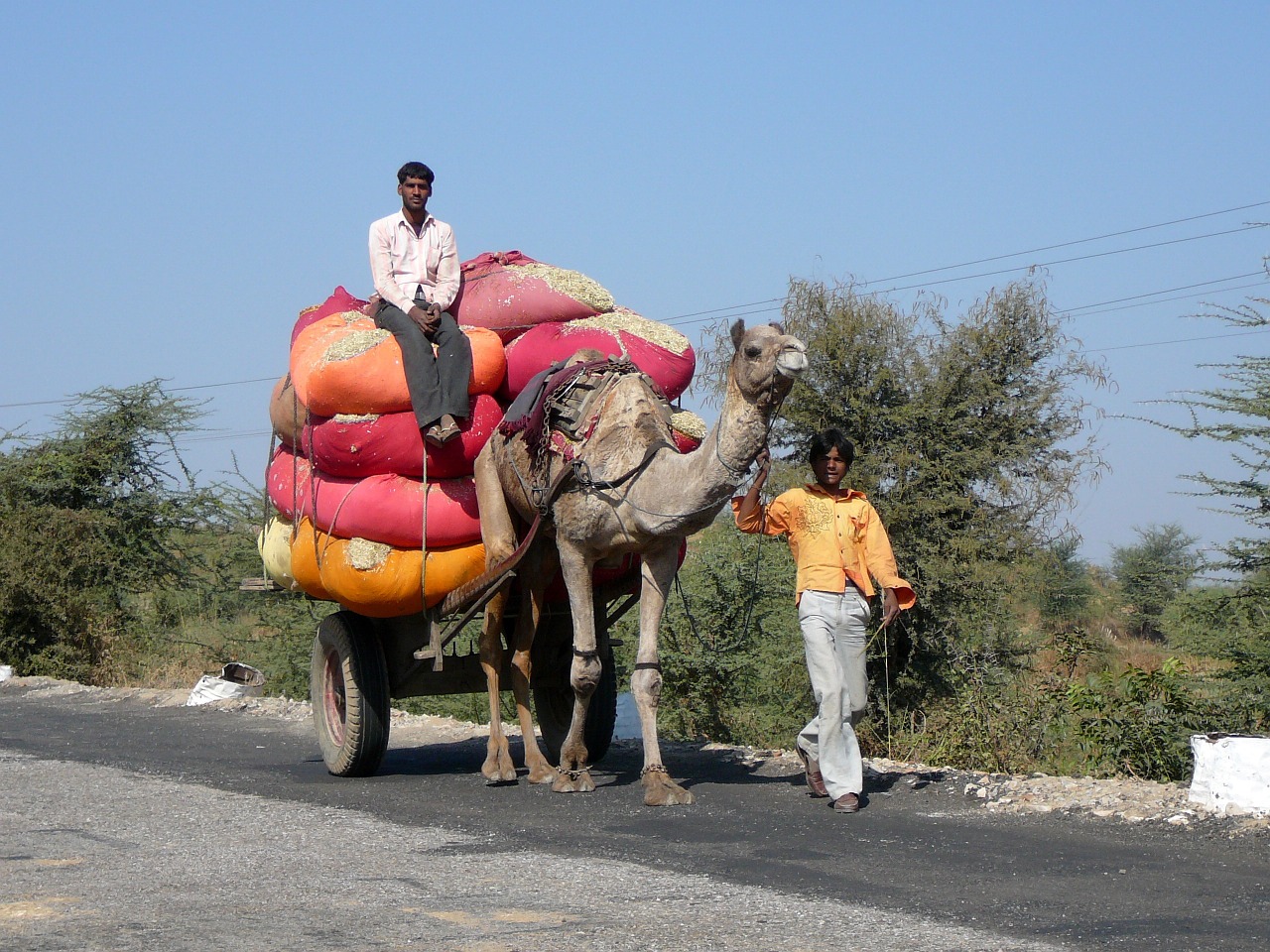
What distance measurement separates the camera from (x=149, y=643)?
25344mm

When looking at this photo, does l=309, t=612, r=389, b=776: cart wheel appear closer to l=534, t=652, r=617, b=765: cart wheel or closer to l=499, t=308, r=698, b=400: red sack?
l=534, t=652, r=617, b=765: cart wheel

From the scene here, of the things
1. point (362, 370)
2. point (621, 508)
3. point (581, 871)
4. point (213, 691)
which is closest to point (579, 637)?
point (621, 508)

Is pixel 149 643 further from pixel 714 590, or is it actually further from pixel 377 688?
pixel 377 688

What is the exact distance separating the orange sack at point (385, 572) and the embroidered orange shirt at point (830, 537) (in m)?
2.07

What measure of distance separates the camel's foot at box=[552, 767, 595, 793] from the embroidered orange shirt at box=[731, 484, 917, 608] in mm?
1856

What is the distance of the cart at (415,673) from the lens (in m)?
10.3

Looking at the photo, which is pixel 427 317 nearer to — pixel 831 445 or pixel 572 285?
pixel 572 285

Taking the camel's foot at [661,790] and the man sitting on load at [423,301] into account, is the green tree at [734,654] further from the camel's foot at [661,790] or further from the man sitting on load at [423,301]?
the camel's foot at [661,790]

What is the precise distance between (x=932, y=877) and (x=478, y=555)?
4330 mm

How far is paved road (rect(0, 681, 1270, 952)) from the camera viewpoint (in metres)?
5.57

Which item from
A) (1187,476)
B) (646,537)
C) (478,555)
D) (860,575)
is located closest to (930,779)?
(860,575)

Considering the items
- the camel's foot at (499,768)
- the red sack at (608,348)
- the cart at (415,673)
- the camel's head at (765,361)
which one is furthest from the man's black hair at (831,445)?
the camel's foot at (499,768)

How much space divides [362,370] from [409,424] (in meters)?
0.46

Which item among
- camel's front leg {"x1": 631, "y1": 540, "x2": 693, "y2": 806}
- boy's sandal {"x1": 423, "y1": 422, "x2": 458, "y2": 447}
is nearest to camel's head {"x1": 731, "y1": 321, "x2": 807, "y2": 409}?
camel's front leg {"x1": 631, "y1": 540, "x2": 693, "y2": 806}
